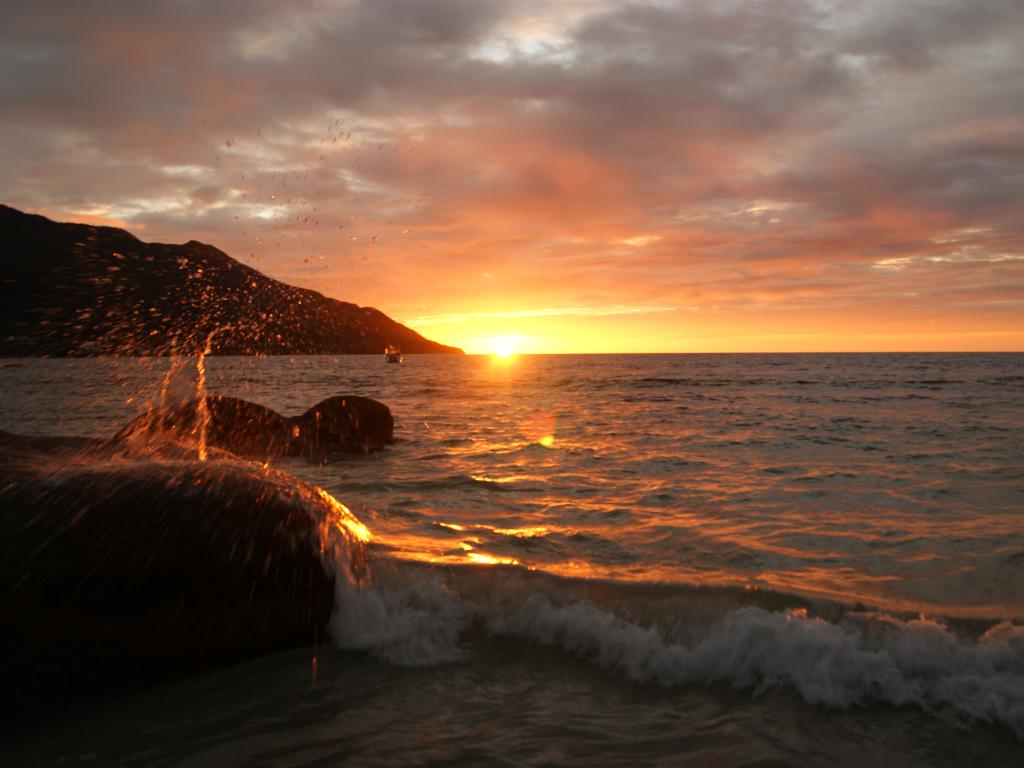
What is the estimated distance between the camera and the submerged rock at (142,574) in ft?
12.2

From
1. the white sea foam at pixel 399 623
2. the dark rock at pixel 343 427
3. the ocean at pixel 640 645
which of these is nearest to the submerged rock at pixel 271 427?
the dark rock at pixel 343 427

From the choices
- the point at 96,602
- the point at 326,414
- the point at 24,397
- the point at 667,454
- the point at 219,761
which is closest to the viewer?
the point at 219,761

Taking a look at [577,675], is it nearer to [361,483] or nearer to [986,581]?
[986,581]

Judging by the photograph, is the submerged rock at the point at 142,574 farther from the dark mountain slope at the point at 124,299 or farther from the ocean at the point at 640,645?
the dark mountain slope at the point at 124,299

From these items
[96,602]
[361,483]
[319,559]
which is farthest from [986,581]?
[361,483]

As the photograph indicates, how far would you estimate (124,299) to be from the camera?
91375mm

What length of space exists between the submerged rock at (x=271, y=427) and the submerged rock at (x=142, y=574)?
7.52 meters

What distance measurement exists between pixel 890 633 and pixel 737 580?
55.4 inches

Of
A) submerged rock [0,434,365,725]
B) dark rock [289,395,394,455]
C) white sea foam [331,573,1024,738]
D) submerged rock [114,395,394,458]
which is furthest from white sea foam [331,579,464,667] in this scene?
dark rock [289,395,394,455]

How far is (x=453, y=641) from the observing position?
14.9 ft

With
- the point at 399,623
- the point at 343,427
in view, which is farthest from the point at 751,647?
the point at 343,427

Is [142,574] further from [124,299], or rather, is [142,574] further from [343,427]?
[124,299]

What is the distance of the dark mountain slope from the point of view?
68.6 m

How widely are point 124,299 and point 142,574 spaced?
341ft
